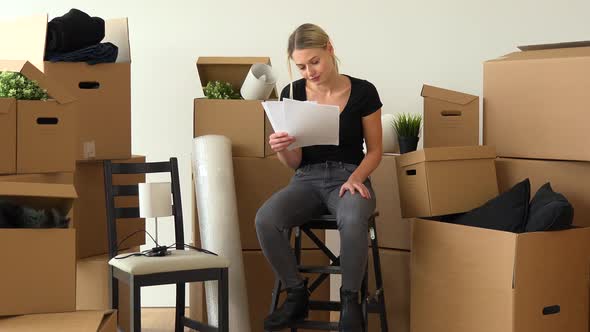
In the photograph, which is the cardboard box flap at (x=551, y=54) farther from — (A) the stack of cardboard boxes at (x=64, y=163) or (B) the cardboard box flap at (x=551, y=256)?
(A) the stack of cardboard boxes at (x=64, y=163)

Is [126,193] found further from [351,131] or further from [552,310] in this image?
Result: [552,310]

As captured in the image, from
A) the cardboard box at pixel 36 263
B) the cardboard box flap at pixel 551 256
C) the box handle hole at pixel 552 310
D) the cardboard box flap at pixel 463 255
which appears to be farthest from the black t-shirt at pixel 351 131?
the cardboard box at pixel 36 263

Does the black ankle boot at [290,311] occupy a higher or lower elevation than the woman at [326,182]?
lower

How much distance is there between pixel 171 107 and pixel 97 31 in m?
0.85

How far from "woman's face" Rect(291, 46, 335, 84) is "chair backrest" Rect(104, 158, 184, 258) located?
2.01ft

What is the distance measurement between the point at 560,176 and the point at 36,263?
1.88 metres

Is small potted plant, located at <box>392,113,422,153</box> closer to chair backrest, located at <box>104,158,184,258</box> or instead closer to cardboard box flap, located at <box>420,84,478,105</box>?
cardboard box flap, located at <box>420,84,478,105</box>

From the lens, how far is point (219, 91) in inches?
149

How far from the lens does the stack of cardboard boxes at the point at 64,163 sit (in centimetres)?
246

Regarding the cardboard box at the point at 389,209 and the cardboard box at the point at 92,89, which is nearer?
the cardboard box at the point at 92,89

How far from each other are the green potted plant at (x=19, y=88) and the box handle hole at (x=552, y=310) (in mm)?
1826

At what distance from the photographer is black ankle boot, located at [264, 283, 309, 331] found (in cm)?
312

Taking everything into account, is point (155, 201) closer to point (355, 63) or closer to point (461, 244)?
point (461, 244)

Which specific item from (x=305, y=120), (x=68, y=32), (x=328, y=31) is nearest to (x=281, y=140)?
(x=305, y=120)
